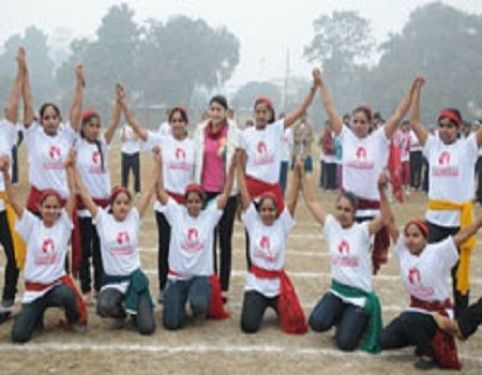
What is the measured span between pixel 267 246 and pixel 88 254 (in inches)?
71.3

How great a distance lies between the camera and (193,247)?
6.26 m

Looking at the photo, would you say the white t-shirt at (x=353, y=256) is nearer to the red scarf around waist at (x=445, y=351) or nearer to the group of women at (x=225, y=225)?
the group of women at (x=225, y=225)

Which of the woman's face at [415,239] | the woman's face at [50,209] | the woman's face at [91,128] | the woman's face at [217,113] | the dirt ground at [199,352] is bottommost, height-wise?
the dirt ground at [199,352]

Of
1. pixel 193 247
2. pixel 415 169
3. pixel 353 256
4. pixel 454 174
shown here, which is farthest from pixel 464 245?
pixel 415 169

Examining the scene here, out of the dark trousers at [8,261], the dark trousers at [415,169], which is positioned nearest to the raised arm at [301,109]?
the dark trousers at [8,261]

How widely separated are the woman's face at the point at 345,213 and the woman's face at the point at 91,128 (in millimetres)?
2473

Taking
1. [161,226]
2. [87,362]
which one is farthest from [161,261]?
[87,362]

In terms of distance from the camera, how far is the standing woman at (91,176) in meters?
6.46

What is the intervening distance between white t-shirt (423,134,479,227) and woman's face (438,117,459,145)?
0.14 ft

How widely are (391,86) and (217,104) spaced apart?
49.7 metres

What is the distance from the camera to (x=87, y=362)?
5199mm

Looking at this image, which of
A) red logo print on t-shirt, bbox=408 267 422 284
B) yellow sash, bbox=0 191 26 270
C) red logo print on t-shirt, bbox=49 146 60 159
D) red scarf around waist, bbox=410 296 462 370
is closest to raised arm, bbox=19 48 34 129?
red logo print on t-shirt, bbox=49 146 60 159

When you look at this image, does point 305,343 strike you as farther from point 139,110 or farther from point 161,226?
point 139,110

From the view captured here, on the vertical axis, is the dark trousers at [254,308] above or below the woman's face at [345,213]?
below
